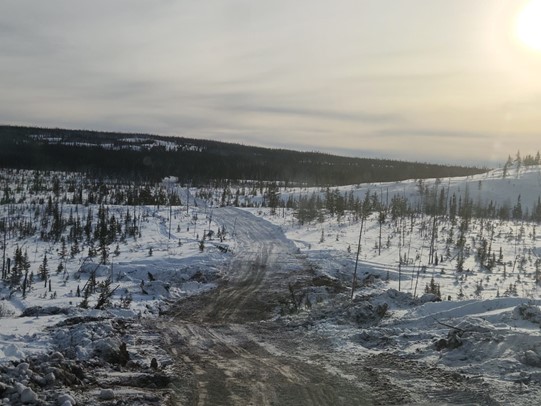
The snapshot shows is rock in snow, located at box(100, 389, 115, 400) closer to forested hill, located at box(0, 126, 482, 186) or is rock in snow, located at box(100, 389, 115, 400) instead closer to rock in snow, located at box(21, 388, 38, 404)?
rock in snow, located at box(21, 388, 38, 404)

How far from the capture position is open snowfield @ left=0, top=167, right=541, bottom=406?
24.2 ft

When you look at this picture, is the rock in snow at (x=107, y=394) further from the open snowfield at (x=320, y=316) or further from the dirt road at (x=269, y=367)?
the dirt road at (x=269, y=367)

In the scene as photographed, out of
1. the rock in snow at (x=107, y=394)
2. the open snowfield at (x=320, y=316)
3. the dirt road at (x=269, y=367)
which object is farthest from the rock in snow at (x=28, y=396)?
the dirt road at (x=269, y=367)

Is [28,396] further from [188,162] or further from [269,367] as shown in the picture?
[188,162]

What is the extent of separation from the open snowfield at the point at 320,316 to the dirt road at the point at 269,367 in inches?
5.1

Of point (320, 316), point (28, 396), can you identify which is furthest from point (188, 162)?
point (28, 396)

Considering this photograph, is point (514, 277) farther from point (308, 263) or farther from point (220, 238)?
point (220, 238)

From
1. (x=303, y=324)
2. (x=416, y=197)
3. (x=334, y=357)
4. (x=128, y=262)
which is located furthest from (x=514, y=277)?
(x=416, y=197)

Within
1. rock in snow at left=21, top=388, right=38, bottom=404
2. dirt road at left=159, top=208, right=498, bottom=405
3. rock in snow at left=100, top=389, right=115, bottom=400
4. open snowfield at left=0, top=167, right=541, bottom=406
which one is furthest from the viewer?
open snowfield at left=0, top=167, right=541, bottom=406

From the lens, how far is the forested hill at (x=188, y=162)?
99562 millimetres

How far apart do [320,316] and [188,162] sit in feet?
330

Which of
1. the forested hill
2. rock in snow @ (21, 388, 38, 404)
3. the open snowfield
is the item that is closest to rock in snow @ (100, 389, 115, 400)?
the open snowfield

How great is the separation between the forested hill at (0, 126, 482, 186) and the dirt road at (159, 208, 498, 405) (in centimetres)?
7434

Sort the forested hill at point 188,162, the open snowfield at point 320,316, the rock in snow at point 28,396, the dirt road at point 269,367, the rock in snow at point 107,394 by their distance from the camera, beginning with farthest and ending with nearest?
1. the forested hill at point 188,162
2. the open snowfield at point 320,316
3. the dirt road at point 269,367
4. the rock in snow at point 107,394
5. the rock in snow at point 28,396
